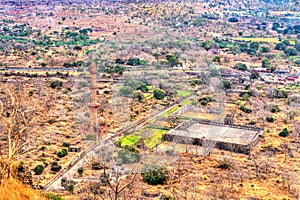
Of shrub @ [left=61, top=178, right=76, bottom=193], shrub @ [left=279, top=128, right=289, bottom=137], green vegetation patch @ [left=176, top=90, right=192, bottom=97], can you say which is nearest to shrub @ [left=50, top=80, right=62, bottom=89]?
green vegetation patch @ [left=176, top=90, right=192, bottom=97]

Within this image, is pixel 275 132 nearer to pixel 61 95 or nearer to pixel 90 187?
pixel 90 187

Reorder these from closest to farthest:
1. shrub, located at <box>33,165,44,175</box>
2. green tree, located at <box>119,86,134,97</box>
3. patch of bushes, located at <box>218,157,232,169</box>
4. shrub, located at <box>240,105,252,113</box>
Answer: green tree, located at <box>119,86,134,97</box>
shrub, located at <box>33,165,44,175</box>
patch of bushes, located at <box>218,157,232,169</box>
shrub, located at <box>240,105,252,113</box>

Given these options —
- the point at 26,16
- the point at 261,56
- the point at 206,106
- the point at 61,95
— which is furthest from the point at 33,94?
the point at 26,16

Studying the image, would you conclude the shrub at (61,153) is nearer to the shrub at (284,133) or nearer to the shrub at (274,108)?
the shrub at (284,133)

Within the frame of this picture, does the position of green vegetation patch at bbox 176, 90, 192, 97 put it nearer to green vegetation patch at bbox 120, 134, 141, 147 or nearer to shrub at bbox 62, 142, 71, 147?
green vegetation patch at bbox 120, 134, 141, 147

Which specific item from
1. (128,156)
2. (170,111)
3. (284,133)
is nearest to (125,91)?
(128,156)

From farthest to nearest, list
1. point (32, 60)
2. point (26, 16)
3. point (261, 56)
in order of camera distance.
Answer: point (26, 16), point (261, 56), point (32, 60)
